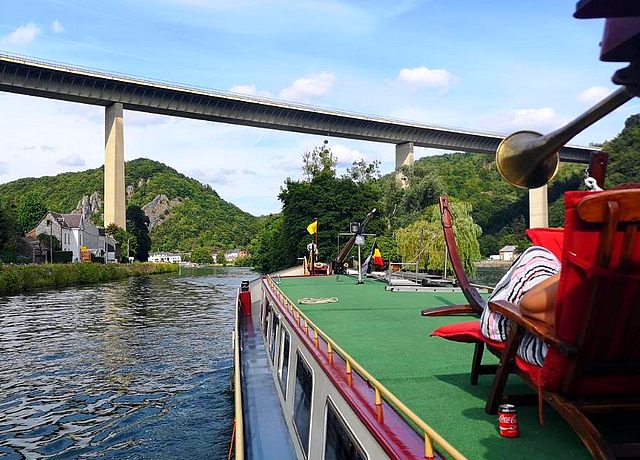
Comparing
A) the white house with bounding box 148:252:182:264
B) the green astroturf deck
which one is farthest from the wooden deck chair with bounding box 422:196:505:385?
the white house with bounding box 148:252:182:264

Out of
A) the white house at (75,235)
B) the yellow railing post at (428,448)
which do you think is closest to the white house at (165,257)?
the white house at (75,235)

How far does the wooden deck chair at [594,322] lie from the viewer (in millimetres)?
2025

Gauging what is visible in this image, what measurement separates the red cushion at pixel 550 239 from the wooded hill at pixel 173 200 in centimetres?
14423

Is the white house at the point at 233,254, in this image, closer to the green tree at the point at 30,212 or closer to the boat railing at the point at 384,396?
the green tree at the point at 30,212

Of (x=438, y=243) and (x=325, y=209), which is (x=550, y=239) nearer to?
(x=438, y=243)

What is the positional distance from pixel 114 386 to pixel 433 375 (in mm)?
10888

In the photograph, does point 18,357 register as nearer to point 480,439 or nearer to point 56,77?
point 480,439

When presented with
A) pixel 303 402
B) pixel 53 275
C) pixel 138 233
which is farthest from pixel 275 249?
pixel 303 402

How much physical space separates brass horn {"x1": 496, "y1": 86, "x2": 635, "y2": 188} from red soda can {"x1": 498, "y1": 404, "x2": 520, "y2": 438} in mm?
1448

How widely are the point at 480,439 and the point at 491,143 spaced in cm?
7385

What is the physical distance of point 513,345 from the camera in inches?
113

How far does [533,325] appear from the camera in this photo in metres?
2.61

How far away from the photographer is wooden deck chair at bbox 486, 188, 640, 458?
6.64 ft

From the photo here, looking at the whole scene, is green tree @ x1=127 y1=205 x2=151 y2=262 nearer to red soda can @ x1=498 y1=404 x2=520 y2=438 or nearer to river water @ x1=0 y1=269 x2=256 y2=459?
river water @ x1=0 y1=269 x2=256 y2=459
